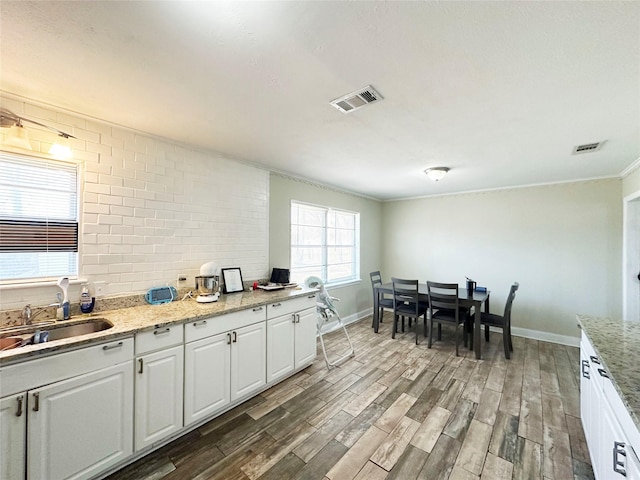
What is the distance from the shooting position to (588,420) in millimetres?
1766

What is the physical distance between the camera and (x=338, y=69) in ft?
4.89

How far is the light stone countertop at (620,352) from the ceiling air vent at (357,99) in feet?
6.33

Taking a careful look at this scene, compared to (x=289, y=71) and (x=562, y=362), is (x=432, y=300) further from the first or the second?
(x=289, y=71)

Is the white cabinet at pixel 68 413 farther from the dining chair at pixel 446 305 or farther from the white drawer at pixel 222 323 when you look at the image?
the dining chair at pixel 446 305

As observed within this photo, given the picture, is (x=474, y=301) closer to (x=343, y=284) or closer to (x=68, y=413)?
(x=343, y=284)

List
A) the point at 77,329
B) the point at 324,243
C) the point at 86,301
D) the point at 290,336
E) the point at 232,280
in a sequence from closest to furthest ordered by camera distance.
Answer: the point at 77,329
the point at 86,301
the point at 290,336
the point at 232,280
the point at 324,243

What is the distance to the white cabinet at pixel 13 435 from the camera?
131cm

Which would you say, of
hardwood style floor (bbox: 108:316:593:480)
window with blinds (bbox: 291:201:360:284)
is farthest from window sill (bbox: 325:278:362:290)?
hardwood style floor (bbox: 108:316:593:480)

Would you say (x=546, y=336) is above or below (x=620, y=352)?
below

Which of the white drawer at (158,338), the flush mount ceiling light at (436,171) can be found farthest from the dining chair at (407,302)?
the white drawer at (158,338)

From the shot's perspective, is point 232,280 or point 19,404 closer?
point 19,404

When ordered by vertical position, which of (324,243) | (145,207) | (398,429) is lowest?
(398,429)

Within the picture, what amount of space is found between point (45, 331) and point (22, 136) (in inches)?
53.9

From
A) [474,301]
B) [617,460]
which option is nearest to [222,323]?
[617,460]
